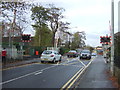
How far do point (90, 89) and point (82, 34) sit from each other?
4355 inches

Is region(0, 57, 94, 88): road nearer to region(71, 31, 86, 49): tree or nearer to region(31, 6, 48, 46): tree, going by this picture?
region(31, 6, 48, 46): tree

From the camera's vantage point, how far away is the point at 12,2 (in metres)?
21.0

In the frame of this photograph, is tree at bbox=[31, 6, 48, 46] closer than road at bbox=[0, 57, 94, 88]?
No

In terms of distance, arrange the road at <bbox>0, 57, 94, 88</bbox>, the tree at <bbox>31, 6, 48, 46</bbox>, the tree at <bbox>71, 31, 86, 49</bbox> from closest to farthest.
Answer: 1. the road at <bbox>0, 57, 94, 88</bbox>
2. the tree at <bbox>31, 6, 48, 46</bbox>
3. the tree at <bbox>71, 31, 86, 49</bbox>

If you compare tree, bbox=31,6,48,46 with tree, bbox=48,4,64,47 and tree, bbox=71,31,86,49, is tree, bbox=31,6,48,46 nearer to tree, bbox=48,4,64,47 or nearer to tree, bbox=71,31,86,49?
tree, bbox=48,4,64,47

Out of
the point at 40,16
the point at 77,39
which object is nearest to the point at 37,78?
the point at 40,16

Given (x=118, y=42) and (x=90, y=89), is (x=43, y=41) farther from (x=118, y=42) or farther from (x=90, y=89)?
(x=90, y=89)

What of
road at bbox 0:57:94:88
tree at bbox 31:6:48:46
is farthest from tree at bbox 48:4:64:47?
road at bbox 0:57:94:88

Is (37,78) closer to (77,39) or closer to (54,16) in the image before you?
(54,16)

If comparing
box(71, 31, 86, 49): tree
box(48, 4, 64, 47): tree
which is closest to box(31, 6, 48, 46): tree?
box(48, 4, 64, 47): tree


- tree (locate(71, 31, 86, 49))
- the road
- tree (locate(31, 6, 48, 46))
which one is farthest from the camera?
tree (locate(71, 31, 86, 49))

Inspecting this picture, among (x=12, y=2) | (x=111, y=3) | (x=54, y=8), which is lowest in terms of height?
(x=111, y=3)

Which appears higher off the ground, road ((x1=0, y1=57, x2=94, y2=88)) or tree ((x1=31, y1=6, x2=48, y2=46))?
tree ((x1=31, y1=6, x2=48, y2=46))

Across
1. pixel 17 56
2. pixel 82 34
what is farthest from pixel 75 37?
pixel 17 56
